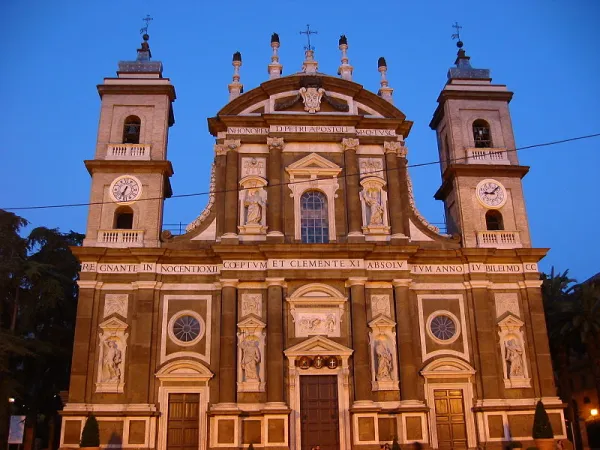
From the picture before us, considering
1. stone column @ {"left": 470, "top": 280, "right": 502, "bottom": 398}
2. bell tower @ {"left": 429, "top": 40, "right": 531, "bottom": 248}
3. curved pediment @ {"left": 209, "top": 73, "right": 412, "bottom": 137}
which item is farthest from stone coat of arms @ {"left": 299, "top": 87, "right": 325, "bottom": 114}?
stone column @ {"left": 470, "top": 280, "right": 502, "bottom": 398}

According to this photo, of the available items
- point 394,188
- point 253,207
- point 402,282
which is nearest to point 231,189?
point 253,207

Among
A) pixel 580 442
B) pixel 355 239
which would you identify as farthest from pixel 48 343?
pixel 580 442

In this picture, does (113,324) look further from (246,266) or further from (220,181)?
(220,181)

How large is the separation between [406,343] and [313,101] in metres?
11.7

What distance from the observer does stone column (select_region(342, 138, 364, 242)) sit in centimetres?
2822

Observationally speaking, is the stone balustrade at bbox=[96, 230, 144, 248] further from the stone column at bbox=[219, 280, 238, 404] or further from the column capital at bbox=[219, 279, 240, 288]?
the stone column at bbox=[219, 280, 238, 404]

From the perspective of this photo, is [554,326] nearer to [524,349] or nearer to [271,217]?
[524,349]

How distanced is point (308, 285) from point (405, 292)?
401cm

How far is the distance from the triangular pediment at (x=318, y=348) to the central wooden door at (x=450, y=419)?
4128mm

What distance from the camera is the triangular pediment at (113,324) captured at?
26.3m

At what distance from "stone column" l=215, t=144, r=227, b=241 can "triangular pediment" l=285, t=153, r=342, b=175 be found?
9.36 feet

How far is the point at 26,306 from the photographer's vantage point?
1239 inches

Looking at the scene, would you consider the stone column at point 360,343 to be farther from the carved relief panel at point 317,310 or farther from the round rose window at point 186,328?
the round rose window at point 186,328

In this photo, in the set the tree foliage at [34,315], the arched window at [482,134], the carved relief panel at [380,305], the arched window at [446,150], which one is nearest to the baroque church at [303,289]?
the carved relief panel at [380,305]
